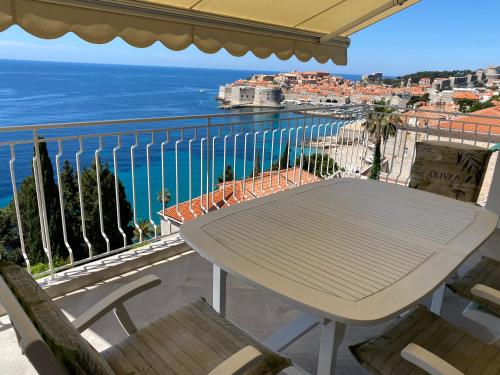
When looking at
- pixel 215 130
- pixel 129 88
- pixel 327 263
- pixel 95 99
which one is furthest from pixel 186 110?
pixel 327 263

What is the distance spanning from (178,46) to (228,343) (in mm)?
2231

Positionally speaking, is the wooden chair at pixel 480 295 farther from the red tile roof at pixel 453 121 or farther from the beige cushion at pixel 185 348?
the red tile roof at pixel 453 121

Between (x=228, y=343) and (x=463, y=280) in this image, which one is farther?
(x=463, y=280)

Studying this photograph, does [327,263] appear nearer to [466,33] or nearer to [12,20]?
[12,20]

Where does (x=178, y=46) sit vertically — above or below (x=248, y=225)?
above

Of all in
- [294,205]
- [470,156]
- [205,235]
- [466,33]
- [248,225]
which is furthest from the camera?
[466,33]

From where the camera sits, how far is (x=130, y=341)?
1.56 meters

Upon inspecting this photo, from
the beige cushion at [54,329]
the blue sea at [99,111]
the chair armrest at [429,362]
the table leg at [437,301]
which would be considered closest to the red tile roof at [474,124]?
the table leg at [437,301]

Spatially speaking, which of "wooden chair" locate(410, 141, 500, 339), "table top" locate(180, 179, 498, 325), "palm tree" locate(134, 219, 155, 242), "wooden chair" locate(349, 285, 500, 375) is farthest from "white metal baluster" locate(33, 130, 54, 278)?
"wooden chair" locate(410, 141, 500, 339)

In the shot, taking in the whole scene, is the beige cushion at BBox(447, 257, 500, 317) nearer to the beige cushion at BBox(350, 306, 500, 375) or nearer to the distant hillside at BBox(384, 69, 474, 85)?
the beige cushion at BBox(350, 306, 500, 375)

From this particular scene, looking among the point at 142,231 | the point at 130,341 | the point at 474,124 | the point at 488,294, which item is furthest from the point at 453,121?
the point at 130,341

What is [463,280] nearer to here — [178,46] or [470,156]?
[470,156]

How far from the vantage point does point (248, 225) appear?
2.00 m

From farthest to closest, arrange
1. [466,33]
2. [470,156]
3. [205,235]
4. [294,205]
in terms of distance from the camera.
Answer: [466,33] → [470,156] → [294,205] → [205,235]
